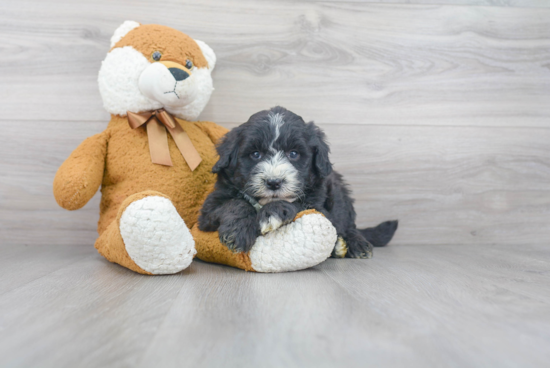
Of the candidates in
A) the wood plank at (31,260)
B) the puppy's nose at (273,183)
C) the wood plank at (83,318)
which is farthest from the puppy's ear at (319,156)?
the wood plank at (31,260)

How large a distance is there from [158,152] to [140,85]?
27 centimetres

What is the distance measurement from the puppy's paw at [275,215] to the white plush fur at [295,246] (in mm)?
34

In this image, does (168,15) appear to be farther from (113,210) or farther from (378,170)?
(378,170)

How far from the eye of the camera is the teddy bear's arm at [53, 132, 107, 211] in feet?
4.84

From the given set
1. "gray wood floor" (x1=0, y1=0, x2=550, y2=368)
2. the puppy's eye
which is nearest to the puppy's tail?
"gray wood floor" (x1=0, y1=0, x2=550, y2=368)

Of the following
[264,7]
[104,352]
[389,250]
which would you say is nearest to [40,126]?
[264,7]

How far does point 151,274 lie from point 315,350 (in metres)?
0.74

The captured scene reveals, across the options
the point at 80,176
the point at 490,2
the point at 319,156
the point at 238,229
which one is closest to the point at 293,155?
the point at 319,156

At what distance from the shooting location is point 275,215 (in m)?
1.31

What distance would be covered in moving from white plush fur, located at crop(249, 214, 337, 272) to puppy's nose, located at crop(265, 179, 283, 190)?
135 millimetres

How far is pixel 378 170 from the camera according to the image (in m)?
2.16

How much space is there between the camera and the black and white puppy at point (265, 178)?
1328 mm

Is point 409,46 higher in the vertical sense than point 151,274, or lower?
higher

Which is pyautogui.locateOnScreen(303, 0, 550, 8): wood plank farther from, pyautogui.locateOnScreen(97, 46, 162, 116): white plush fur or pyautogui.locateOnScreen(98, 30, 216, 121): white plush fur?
pyautogui.locateOnScreen(97, 46, 162, 116): white plush fur
